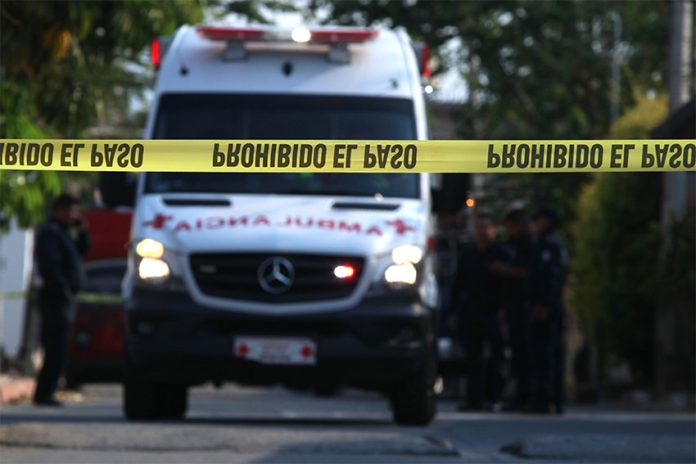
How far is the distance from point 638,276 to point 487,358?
7.74 meters

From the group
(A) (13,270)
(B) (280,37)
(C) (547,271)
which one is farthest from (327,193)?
(A) (13,270)

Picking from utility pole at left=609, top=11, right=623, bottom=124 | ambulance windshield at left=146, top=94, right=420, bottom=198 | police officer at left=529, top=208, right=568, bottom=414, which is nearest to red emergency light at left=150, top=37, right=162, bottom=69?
ambulance windshield at left=146, top=94, right=420, bottom=198

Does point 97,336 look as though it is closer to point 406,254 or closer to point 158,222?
point 158,222

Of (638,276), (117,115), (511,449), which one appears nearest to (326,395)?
(638,276)

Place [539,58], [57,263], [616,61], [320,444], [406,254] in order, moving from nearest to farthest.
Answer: [320,444] < [406,254] < [57,263] < [539,58] < [616,61]

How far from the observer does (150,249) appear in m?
12.7

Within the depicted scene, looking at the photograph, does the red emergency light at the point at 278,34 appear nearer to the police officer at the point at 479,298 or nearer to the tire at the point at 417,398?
the tire at the point at 417,398

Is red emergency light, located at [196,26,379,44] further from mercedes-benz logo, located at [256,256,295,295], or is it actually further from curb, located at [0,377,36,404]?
curb, located at [0,377,36,404]

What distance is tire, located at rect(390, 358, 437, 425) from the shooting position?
13.3 m

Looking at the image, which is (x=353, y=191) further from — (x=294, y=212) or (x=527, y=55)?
(x=527, y=55)

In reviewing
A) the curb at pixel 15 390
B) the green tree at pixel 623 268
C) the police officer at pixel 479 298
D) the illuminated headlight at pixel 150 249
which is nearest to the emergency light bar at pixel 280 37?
the illuminated headlight at pixel 150 249

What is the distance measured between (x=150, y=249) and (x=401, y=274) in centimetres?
161

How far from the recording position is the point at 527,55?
3350cm

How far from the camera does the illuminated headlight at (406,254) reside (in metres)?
12.7
